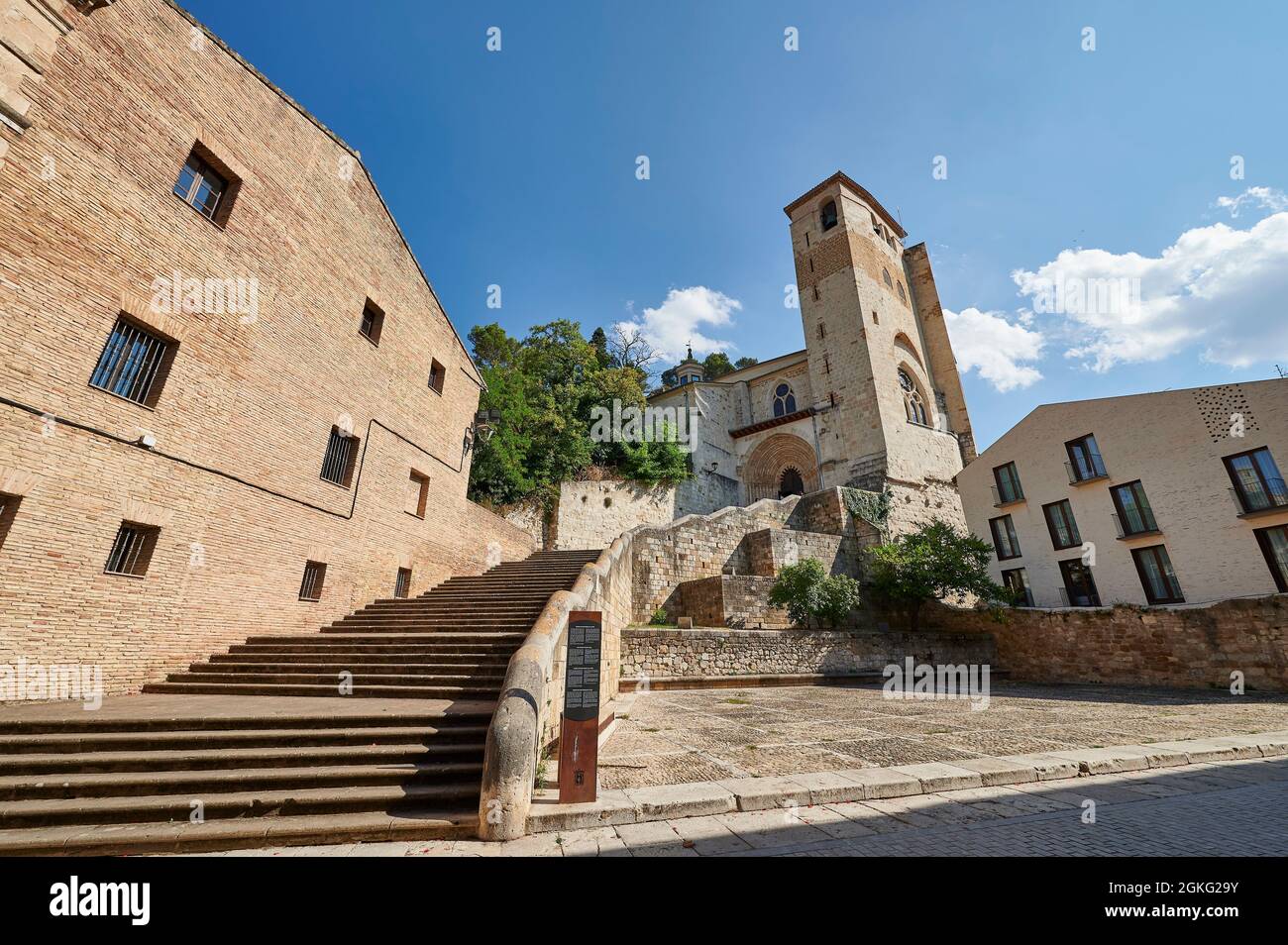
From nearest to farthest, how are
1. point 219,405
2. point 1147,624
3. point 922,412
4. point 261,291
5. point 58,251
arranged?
1. point 58,251
2. point 219,405
3. point 261,291
4. point 1147,624
5. point 922,412

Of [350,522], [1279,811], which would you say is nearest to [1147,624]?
[1279,811]

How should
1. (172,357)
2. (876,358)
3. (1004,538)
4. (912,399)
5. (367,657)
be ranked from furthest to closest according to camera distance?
1. (912,399)
2. (876,358)
3. (1004,538)
4. (172,357)
5. (367,657)

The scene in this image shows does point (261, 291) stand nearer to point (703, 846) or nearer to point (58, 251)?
point (58, 251)

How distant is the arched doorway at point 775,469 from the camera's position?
2667 centimetres

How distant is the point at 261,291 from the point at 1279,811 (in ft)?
47.6

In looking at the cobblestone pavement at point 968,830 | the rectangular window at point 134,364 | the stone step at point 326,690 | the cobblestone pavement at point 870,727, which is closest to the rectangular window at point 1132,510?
the cobblestone pavement at point 870,727

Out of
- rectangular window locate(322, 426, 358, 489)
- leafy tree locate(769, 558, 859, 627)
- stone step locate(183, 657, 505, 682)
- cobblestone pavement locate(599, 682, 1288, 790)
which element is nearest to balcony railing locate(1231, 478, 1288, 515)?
cobblestone pavement locate(599, 682, 1288, 790)

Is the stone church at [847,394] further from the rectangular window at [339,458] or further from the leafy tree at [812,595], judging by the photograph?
the rectangular window at [339,458]

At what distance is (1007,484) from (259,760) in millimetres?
23898

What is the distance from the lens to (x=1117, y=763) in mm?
4781

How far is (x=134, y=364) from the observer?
7168 millimetres

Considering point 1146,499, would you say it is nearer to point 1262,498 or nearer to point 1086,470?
point 1086,470

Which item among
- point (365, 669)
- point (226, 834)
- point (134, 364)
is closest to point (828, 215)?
point (134, 364)

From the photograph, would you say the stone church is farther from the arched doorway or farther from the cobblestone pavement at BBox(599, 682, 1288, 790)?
the cobblestone pavement at BBox(599, 682, 1288, 790)
